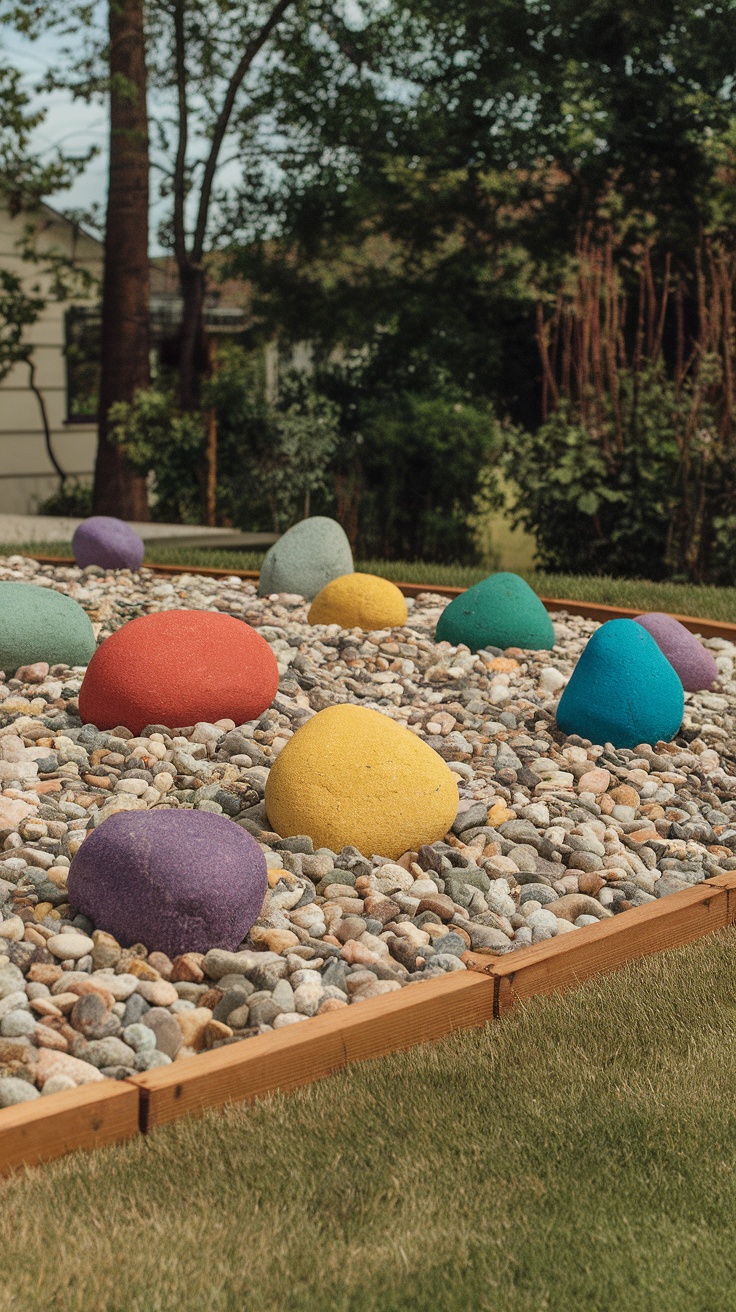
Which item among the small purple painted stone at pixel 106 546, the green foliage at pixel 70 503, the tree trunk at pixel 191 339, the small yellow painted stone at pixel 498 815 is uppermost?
the tree trunk at pixel 191 339

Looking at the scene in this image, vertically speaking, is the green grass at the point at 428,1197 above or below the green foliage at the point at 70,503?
above

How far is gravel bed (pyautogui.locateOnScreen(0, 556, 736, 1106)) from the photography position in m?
2.67

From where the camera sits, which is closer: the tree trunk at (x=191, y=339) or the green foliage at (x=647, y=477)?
the green foliage at (x=647, y=477)

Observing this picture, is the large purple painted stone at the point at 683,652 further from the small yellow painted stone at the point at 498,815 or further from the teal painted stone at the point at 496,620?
the small yellow painted stone at the point at 498,815

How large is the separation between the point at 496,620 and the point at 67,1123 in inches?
167

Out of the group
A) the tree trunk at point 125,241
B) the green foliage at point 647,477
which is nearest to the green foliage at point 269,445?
the tree trunk at point 125,241

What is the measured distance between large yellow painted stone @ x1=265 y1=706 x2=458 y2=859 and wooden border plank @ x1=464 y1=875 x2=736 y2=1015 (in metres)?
0.66

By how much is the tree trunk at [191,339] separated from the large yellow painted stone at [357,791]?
460 inches

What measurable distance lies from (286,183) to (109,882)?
42.6ft

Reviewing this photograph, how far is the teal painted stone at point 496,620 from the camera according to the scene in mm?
6180

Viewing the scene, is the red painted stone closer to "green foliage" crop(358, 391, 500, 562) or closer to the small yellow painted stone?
the small yellow painted stone

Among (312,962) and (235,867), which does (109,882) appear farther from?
(312,962)

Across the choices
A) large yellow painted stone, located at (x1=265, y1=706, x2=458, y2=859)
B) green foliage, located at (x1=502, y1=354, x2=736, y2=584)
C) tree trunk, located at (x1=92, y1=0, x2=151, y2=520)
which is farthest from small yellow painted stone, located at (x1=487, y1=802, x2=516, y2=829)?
tree trunk, located at (x1=92, y1=0, x2=151, y2=520)

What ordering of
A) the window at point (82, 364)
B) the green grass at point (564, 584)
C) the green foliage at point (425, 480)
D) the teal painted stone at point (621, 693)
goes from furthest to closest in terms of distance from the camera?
the window at point (82, 364) → the green foliage at point (425, 480) → the green grass at point (564, 584) → the teal painted stone at point (621, 693)
